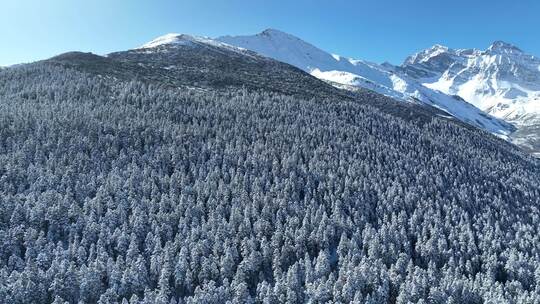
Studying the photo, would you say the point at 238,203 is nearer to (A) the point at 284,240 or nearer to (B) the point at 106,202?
(A) the point at 284,240

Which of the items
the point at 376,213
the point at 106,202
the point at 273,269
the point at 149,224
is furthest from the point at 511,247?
the point at 106,202

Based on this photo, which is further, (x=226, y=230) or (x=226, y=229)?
(x=226, y=229)

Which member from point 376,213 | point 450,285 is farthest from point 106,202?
point 450,285

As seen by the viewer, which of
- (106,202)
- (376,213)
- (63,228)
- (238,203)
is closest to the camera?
(63,228)

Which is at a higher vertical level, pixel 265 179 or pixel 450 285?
pixel 265 179

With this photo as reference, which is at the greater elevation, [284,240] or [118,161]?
[118,161]

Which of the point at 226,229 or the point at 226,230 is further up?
the point at 226,229

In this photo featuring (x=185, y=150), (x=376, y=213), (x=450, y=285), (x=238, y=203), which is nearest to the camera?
(x=450, y=285)

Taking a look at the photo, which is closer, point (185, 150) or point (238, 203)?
point (238, 203)

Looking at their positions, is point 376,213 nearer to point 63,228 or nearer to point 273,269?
point 273,269

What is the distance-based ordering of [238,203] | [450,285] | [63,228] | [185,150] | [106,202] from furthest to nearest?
[185,150] < [238,203] < [106,202] < [63,228] < [450,285]
